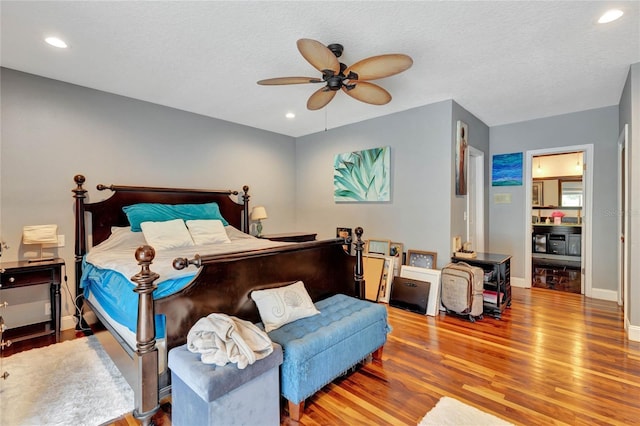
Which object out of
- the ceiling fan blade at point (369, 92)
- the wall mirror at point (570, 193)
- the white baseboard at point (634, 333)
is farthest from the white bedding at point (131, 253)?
the wall mirror at point (570, 193)

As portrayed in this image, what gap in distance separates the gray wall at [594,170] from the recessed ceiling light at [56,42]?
5.63 metres

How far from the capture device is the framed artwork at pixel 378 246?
432 cm

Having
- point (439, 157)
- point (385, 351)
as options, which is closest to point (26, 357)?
point (385, 351)

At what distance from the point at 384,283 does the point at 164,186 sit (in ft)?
10.4

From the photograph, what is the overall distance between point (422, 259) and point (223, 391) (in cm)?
311

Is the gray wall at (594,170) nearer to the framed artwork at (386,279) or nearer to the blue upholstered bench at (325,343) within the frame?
the framed artwork at (386,279)

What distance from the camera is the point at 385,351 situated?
104 inches

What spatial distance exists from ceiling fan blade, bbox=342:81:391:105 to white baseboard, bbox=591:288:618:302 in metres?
4.13

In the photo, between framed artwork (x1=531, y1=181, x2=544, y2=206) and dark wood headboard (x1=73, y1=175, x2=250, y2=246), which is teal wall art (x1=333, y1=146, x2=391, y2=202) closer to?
dark wood headboard (x1=73, y1=175, x2=250, y2=246)

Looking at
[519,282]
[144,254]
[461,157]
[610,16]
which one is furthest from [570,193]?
[144,254]

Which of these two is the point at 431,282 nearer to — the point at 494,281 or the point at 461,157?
the point at 494,281

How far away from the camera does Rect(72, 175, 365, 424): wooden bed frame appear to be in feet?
5.56

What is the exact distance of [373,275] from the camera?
411 cm

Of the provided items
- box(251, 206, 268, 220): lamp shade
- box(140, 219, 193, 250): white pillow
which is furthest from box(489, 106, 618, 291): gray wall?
box(140, 219, 193, 250): white pillow
